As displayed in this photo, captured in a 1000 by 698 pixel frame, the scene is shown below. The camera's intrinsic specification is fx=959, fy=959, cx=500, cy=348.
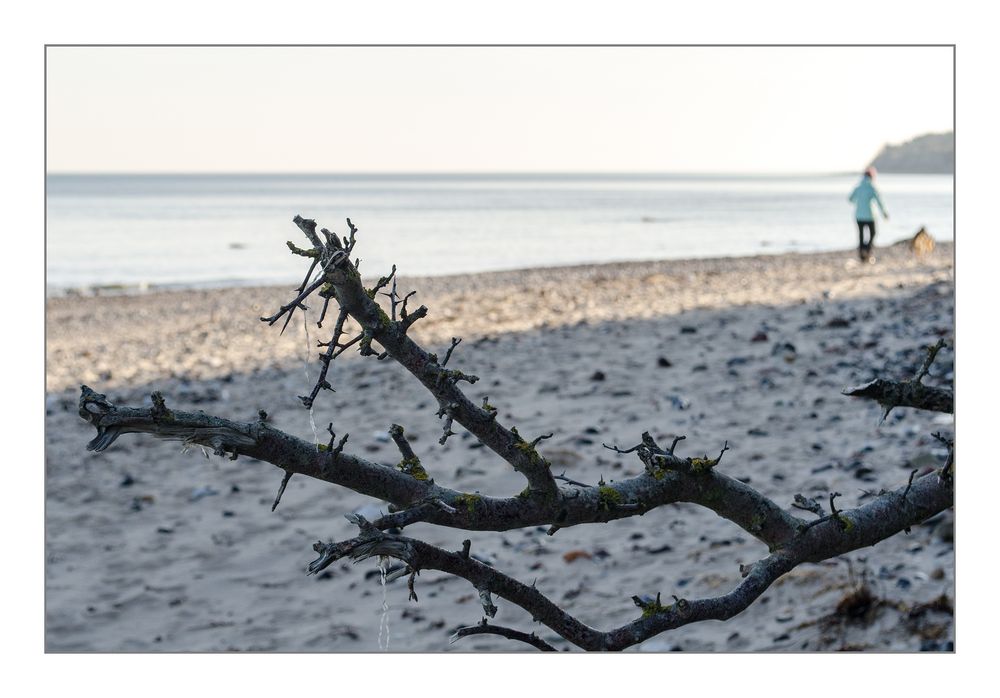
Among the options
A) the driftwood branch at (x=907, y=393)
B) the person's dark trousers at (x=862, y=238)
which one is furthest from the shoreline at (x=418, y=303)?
the driftwood branch at (x=907, y=393)

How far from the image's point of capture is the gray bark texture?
1.90 metres

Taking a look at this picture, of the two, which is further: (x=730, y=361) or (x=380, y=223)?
(x=380, y=223)

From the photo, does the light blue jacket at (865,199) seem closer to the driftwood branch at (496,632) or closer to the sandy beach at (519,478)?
the sandy beach at (519,478)

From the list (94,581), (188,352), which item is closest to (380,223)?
(188,352)

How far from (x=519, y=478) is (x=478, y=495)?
569 cm

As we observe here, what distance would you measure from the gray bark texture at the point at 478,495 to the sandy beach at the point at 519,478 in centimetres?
21

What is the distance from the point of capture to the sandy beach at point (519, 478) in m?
5.66

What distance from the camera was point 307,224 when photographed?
6.00 feet

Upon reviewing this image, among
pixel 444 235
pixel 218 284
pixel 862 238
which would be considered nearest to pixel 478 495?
pixel 862 238

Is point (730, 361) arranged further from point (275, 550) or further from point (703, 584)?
point (275, 550)

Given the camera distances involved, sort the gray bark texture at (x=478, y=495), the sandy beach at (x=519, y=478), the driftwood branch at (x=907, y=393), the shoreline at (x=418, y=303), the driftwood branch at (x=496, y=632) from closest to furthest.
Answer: the gray bark texture at (x=478, y=495) → the driftwood branch at (x=496, y=632) → the driftwood branch at (x=907, y=393) → the sandy beach at (x=519, y=478) → the shoreline at (x=418, y=303)

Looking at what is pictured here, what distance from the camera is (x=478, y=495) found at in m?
2.24
